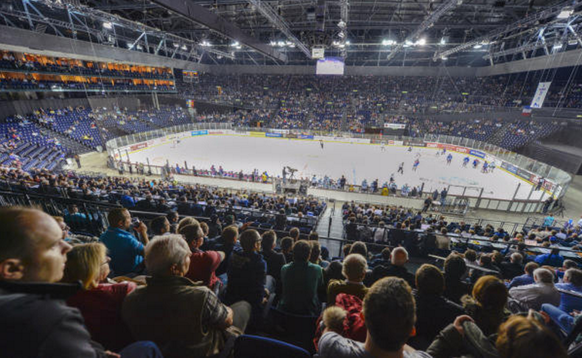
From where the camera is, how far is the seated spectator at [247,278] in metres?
3.03

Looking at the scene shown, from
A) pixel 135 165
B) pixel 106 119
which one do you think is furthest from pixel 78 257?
pixel 106 119

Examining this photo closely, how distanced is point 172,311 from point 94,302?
0.68 m

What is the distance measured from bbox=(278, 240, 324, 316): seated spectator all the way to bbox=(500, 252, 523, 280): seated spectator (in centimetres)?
494

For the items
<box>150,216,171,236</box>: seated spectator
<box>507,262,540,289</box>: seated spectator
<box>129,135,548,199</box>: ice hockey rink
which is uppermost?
<box>150,216,171,236</box>: seated spectator

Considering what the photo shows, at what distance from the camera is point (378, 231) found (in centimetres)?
821

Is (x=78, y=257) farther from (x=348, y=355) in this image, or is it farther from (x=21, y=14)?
(x=21, y=14)

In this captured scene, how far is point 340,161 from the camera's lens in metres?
25.0

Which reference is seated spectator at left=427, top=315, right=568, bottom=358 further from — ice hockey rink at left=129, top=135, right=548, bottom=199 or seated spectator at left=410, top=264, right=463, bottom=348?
ice hockey rink at left=129, top=135, right=548, bottom=199

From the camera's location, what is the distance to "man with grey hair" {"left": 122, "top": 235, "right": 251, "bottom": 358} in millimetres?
1759

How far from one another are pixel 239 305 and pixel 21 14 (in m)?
32.5

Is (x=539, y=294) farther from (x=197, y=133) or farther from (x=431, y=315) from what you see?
(x=197, y=133)

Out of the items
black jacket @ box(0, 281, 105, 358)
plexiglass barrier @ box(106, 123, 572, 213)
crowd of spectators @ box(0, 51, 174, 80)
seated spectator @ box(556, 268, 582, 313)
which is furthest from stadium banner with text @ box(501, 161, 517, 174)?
crowd of spectators @ box(0, 51, 174, 80)

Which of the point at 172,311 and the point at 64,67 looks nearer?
the point at 172,311

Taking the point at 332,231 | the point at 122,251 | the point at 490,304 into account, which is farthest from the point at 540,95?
the point at 122,251
